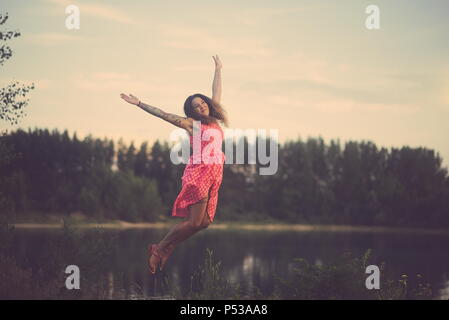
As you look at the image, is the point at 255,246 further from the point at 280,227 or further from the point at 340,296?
the point at 340,296

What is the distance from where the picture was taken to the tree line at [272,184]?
50906 mm

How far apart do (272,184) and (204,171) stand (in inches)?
2243

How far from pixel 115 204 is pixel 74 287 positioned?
44.8m

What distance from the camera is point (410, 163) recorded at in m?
60.1

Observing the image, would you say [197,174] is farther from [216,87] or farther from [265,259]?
[265,259]

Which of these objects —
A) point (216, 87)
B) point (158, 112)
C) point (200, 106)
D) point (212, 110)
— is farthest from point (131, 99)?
point (216, 87)

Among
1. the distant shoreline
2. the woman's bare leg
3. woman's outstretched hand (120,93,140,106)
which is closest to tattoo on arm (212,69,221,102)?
woman's outstretched hand (120,93,140,106)

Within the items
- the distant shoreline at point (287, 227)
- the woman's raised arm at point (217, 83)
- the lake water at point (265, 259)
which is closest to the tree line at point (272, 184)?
the distant shoreline at point (287, 227)

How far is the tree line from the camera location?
50906 millimetres

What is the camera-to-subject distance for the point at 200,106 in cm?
591

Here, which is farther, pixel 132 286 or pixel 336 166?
pixel 336 166

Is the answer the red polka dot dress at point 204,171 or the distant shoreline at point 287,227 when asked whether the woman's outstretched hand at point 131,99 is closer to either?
the red polka dot dress at point 204,171
